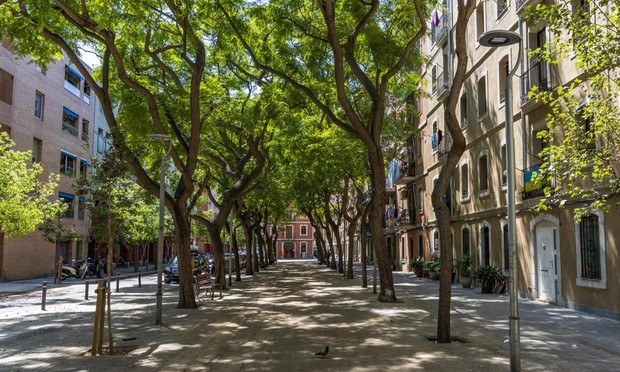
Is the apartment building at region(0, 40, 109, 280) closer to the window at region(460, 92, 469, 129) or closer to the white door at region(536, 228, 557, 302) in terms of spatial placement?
the window at region(460, 92, 469, 129)

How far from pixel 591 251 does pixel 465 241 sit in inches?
435

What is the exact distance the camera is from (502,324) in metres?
12.7

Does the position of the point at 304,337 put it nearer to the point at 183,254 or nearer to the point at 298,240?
the point at 183,254

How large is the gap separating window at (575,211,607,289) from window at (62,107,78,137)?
32.2 m

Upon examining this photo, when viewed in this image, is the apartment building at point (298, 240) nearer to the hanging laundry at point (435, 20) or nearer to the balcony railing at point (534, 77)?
the hanging laundry at point (435, 20)

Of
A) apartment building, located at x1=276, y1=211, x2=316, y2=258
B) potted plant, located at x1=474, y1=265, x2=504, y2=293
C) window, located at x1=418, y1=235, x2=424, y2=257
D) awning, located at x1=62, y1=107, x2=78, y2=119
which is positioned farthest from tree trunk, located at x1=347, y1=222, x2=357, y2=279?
apartment building, located at x1=276, y1=211, x2=316, y2=258

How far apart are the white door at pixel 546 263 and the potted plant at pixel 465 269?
563cm

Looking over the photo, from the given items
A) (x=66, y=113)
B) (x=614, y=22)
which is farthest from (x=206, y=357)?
(x=66, y=113)

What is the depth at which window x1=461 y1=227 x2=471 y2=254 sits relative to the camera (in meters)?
25.6

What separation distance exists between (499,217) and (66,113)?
30157 millimetres

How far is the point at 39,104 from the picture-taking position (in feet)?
111

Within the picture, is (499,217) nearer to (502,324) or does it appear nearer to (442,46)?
(502,324)

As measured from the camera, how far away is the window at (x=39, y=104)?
33.3 meters

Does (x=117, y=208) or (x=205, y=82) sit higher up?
(x=205, y=82)
